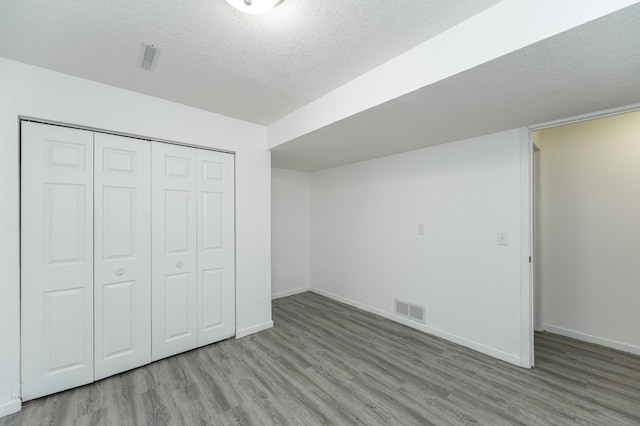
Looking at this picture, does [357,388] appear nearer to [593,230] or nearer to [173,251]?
[173,251]

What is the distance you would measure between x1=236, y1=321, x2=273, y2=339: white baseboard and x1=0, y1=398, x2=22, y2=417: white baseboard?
1.64m

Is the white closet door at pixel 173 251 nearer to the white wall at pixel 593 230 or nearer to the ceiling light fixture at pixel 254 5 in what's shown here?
the ceiling light fixture at pixel 254 5

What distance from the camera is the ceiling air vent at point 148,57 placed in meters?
1.73

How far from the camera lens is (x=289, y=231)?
15.5 feet

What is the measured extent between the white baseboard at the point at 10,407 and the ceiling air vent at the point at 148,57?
256 centimetres

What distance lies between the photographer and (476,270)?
2783mm

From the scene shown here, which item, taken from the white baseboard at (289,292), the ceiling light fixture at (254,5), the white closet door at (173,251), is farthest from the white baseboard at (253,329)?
the ceiling light fixture at (254,5)

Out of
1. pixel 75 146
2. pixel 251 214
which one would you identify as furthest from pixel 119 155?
pixel 251 214

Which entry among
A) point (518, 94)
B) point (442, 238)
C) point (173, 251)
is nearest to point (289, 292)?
point (173, 251)

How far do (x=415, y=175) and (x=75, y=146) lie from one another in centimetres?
344

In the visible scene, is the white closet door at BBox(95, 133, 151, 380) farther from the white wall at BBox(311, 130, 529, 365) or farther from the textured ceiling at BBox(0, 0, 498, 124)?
the white wall at BBox(311, 130, 529, 365)

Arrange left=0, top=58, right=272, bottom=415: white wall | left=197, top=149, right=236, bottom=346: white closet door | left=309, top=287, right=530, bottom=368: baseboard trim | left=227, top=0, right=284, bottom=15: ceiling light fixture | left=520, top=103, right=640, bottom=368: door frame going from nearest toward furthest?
left=227, top=0, right=284, bottom=15: ceiling light fixture < left=0, top=58, right=272, bottom=415: white wall < left=520, top=103, right=640, bottom=368: door frame < left=309, top=287, right=530, bottom=368: baseboard trim < left=197, top=149, right=236, bottom=346: white closet door

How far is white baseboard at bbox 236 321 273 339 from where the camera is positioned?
300cm

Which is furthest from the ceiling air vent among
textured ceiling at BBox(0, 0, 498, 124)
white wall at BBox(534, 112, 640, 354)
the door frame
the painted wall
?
white wall at BBox(534, 112, 640, 354)
